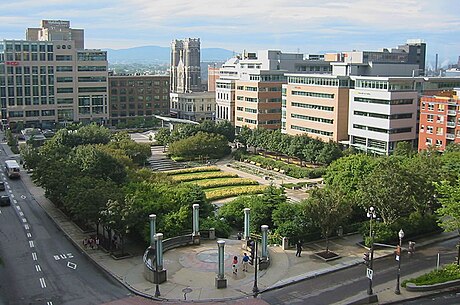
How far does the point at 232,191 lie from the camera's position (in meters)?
63.2

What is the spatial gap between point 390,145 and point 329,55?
8051 centimetres

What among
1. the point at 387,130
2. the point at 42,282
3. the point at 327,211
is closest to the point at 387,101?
the point at 387,130

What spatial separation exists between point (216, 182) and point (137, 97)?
273 ft

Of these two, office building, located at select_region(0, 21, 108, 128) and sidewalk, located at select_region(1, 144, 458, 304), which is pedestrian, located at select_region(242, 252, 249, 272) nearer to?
sidewalk, located at select_region(1, 144, 458, 304)

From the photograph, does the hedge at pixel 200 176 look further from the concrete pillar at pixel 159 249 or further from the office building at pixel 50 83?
the office building at pixel 50 83

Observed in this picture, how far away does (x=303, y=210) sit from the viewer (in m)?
43.2

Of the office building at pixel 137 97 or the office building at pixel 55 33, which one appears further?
the office building at pixel 137 97

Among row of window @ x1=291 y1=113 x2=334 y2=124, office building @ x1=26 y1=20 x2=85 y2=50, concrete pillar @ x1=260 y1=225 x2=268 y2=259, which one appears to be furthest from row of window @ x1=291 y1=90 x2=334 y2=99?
office building @ x1=26 y1=20 x2=85 y2=50

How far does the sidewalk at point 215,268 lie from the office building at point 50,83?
90392mm

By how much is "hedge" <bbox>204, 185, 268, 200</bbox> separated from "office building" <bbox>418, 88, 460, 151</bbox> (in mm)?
29199

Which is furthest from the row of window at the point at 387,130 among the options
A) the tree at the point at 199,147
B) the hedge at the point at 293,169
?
the tree at the point at 199,147

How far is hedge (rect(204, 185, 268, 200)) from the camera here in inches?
2418

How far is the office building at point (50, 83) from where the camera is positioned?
126062mm

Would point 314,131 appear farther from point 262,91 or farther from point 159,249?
point 159,249
